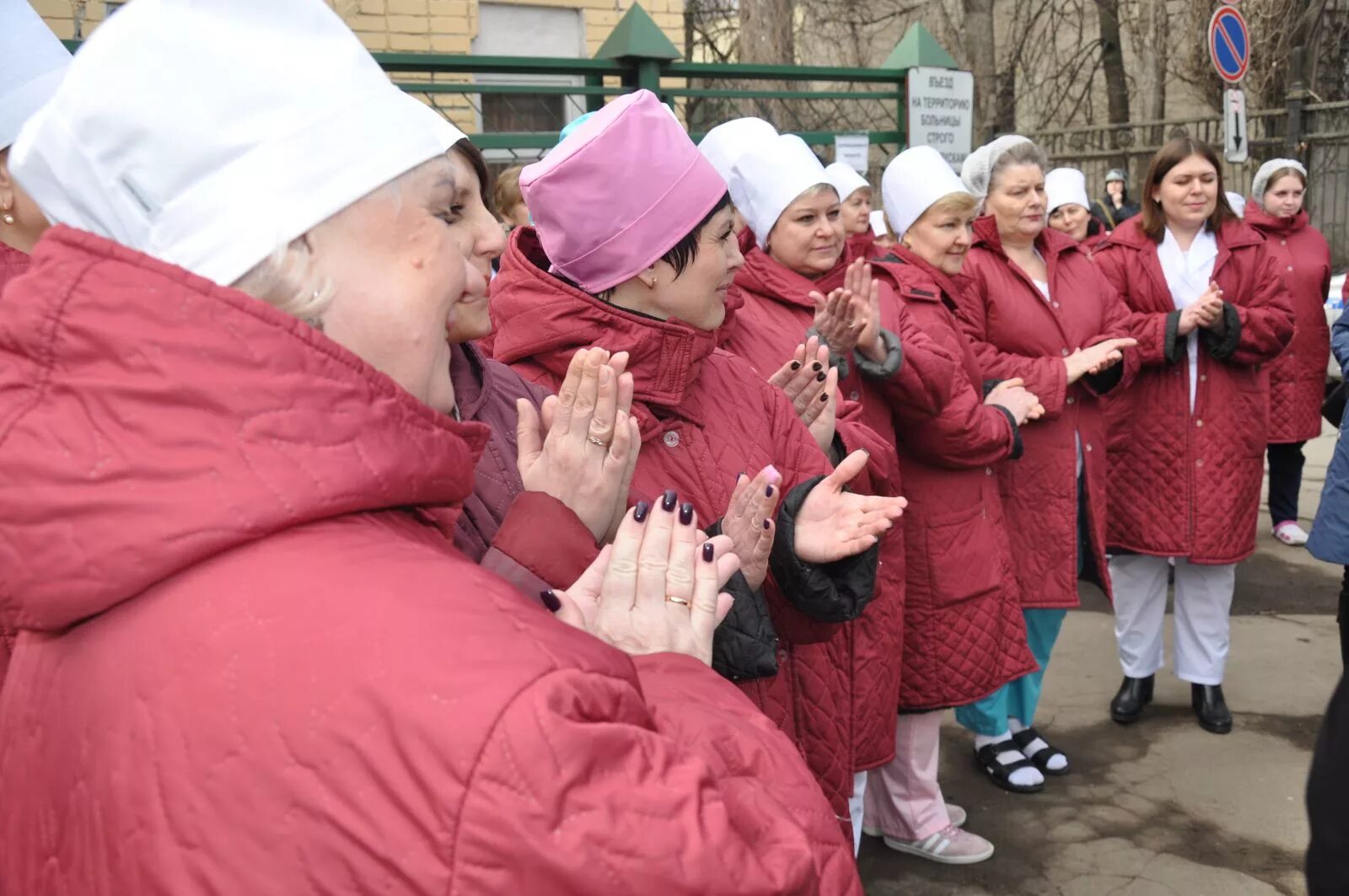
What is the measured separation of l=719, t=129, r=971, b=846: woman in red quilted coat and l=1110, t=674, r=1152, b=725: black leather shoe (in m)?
1.71

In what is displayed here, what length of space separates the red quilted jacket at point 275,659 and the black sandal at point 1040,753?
142 inches

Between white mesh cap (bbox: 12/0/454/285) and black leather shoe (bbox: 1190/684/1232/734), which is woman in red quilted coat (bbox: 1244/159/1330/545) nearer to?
black leather shoe (bbox: 1190/684/1232/734)

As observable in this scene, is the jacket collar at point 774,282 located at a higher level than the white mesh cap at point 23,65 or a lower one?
lower

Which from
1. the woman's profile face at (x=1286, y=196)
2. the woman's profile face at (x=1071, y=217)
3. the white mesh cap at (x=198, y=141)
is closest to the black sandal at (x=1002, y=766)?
the white mesh cap at (x=198, y=141)

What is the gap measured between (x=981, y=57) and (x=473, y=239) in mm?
13976

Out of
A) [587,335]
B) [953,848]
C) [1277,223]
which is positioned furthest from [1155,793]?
[1277,223]

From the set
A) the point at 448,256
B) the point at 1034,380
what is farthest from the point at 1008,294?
the point at 448,256

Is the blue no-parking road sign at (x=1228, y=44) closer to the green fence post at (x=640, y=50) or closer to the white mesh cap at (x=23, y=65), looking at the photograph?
the green fence post at (x=640, y=50)

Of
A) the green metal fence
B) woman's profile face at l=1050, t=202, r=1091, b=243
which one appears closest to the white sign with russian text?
the green metal fence

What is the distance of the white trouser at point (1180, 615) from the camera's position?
186 inches

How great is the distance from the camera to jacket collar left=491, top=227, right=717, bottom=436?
2225mm

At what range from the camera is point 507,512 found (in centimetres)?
168

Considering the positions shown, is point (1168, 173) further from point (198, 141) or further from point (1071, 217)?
point (198, 141)

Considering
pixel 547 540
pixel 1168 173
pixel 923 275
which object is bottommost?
pixel 547 540
